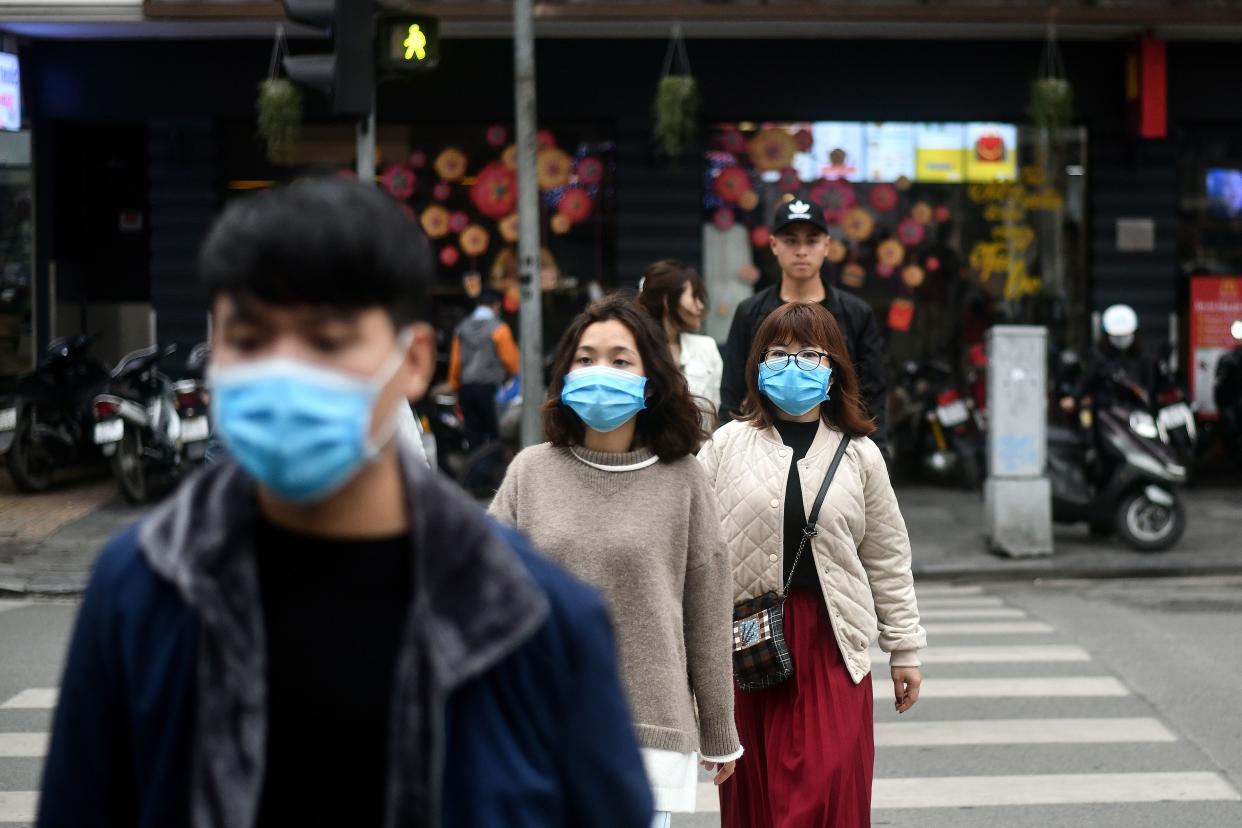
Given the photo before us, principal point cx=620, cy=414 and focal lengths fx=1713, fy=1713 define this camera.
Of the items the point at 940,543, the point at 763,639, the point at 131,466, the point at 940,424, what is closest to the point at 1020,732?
the point at 763,639

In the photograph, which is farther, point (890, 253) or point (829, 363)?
point (890, 253)

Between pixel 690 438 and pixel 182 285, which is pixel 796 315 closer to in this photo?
pixel 690 438

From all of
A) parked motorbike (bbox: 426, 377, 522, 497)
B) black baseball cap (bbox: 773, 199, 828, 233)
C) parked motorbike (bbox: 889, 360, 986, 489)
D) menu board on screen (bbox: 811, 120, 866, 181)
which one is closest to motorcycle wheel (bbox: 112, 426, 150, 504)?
parked motorbike (bbox: 426, 377, 522, 497)

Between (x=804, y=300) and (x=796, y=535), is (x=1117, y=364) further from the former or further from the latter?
(x=796, y=535)

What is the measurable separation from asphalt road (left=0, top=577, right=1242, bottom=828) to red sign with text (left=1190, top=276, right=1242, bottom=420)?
5.71 meters

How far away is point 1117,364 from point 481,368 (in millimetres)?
5102

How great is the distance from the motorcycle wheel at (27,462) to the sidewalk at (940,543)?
0.12 m

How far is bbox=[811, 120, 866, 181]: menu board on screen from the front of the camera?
15.9 meters

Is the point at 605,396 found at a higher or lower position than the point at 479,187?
lower

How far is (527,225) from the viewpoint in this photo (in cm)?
1233

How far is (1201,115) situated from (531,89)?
7.05 m

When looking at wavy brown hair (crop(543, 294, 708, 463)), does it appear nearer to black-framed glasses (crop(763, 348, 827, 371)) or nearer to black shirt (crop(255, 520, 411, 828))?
black-framed glasses (crop(763, 348, 827, 371))

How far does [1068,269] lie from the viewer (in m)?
16.2

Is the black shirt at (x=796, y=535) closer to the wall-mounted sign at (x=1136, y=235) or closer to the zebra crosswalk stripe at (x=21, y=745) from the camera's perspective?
the zebra crosswalk stripe at (x=21, y=745)
